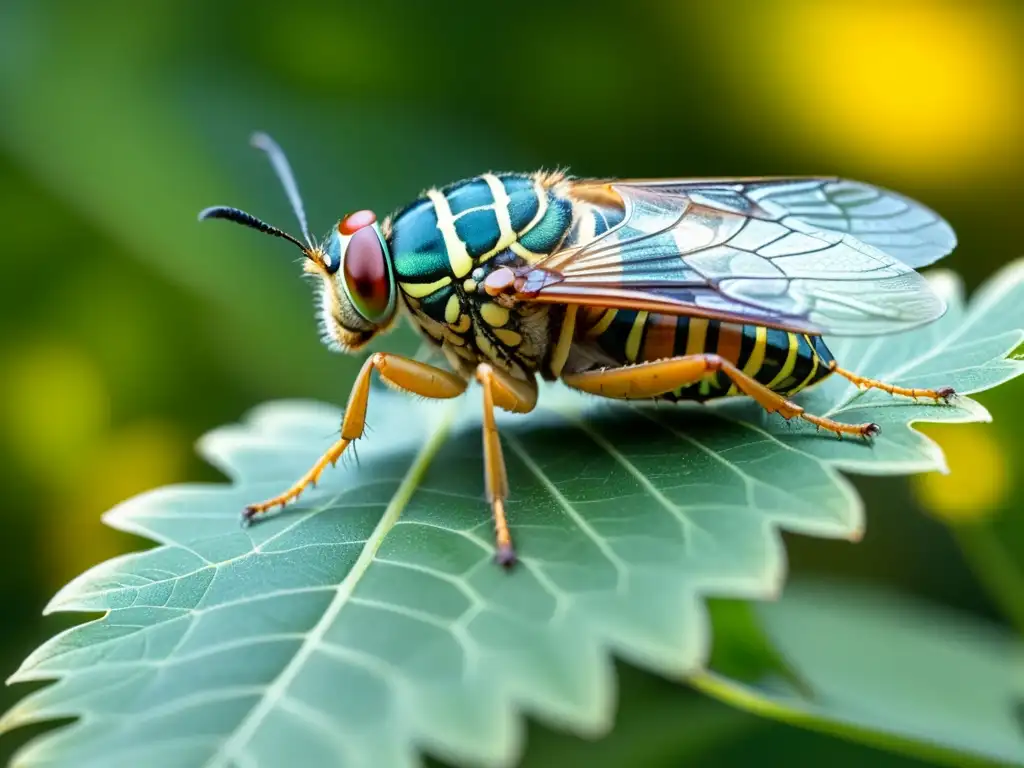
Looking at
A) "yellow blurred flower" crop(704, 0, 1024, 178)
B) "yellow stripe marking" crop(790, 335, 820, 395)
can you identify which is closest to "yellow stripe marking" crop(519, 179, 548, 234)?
"yellow stripe marking" crop(790, 335, 820, 395)

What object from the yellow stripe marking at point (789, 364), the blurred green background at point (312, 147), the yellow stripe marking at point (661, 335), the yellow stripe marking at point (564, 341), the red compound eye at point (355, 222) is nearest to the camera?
the yellow stripe marking at point (789, 364)

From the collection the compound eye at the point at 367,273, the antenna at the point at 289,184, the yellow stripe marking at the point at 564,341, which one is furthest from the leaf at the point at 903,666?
the antenna at the point at 289,184

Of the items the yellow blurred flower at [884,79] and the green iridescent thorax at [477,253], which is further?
the yellow blurred flower at [884,79]

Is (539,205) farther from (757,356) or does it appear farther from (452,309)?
(757,356)

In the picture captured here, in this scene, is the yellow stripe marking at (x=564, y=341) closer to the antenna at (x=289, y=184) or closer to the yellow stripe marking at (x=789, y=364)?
the yellow stripe marking at (x=789, y=364)

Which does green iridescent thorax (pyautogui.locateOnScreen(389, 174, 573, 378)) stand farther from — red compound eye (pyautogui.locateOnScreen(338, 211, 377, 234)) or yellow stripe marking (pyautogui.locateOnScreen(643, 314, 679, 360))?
yellow stripe marking (pyautogui.locateOnScreen(643, 314, 679, 360))

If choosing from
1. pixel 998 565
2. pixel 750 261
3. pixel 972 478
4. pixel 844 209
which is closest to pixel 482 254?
pixel 750 261

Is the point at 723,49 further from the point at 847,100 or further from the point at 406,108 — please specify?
the point at 406,108

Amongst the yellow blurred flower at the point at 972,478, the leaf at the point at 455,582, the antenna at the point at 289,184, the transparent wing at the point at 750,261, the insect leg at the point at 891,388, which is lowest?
the yellow blurred flower at the point at 972,478
